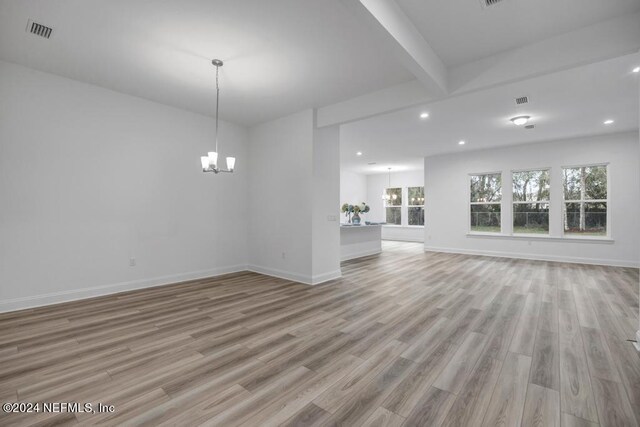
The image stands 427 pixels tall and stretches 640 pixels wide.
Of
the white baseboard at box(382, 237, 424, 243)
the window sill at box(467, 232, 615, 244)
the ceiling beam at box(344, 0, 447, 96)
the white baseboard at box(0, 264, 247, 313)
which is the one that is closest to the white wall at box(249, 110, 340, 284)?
the white baseboard at box(0, 264, 247, 313)

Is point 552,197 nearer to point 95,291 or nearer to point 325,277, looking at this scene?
point 325,277

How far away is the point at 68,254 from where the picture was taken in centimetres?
390

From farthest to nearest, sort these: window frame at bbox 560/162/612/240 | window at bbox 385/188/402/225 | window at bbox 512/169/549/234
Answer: window at bbox 385/188/402/225
window at bbox 512/169/549/234
window frame at bbox 560/162/612/240

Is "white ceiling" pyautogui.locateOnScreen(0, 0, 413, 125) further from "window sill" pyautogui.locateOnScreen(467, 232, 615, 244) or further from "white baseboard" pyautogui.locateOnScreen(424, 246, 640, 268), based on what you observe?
"white baseboard" pyautogui.locateOnScreen(424, 246, 640, 268)

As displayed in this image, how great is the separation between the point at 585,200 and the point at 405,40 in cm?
730

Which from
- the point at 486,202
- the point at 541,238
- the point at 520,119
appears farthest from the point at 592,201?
the point at 520,119

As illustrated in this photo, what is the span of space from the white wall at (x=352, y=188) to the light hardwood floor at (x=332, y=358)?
8.35m

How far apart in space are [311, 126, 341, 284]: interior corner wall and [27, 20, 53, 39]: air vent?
3.45 m

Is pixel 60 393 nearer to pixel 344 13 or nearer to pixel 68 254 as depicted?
Result: pixel 68 254

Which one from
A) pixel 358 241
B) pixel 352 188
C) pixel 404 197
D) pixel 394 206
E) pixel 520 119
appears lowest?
pixel 358 241

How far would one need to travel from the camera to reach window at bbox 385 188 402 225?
506 inches

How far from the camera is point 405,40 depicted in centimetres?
268

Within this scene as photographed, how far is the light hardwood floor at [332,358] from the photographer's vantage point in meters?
1.76

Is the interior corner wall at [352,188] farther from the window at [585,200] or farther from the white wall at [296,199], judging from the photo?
the window at [585,200]
